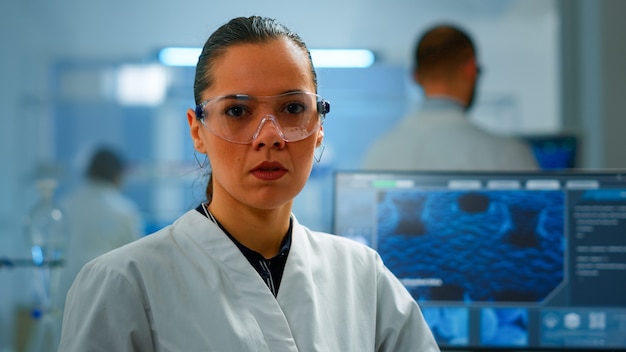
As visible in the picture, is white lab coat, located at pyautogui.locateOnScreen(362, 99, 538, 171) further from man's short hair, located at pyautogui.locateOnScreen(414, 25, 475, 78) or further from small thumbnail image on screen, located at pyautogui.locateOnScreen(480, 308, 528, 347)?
small thumbnail image on screen, located at pyautogui.locateOnScreen(480, 308, 528, 347)

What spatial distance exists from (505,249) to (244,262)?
66 centimetres

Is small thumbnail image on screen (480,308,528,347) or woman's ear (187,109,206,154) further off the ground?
woman's ear (187,109,206,154)

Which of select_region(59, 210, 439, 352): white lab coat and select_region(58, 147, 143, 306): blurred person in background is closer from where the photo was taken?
select_region(59, 210, 439, 352): white lab coat

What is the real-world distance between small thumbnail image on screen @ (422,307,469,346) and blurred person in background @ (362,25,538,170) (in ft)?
2.23

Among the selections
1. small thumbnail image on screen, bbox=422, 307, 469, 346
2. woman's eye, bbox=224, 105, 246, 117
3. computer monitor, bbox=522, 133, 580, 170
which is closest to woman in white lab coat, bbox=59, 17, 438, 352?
woman's eye, bbox=224, 105, 246, 117

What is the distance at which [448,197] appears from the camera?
58.9 inches

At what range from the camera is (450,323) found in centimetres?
146

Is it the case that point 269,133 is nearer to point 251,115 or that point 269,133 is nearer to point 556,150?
point 251,115

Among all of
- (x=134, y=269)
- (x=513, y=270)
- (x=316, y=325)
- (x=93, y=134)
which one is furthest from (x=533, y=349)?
(x=93, y=134)

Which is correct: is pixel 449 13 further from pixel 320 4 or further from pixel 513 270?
pixel 513 270

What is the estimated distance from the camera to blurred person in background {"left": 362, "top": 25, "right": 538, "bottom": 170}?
2.11m

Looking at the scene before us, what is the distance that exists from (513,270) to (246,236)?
0.65 m

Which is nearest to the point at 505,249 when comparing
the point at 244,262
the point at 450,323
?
the point at 450,323

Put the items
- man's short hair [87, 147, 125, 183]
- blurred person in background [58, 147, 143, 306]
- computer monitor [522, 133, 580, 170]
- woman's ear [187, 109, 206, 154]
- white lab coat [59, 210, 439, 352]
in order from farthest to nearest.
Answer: man's short hair [87, 147, 125, 183] < blurred person in background [58, 147, 143, 306] < computer monitor [522, 133, 580, 170] < woman's ear [187, 109, 206, 154] < white lab coat [59, 210, 439, 352]
